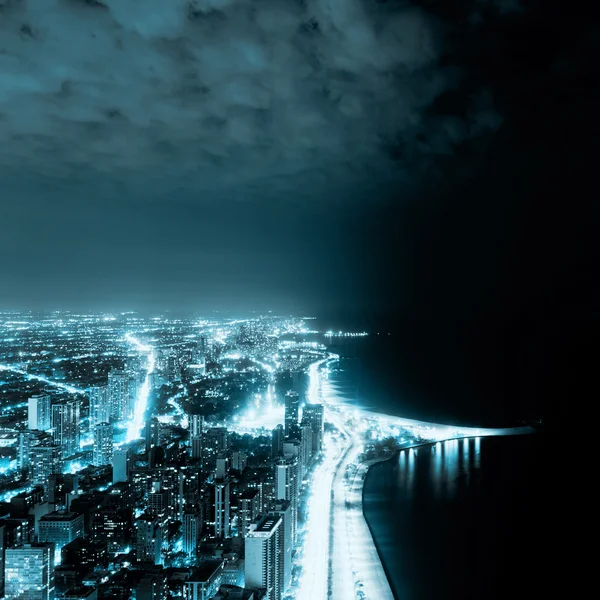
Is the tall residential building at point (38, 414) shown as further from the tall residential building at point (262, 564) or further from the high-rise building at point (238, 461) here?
the tall residential building at point (262, 564)

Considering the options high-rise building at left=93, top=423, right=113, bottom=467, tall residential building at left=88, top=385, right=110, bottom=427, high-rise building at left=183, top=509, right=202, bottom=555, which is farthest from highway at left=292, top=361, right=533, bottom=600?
tall residential building at left=88, top=385, right=110, bottom=427

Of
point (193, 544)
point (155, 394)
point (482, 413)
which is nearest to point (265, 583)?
point (193, 544)

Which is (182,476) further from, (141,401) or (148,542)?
(141,401)

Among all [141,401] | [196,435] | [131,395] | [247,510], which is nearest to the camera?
[247,510]

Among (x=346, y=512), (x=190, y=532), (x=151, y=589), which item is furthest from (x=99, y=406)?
(x=151, y=589)

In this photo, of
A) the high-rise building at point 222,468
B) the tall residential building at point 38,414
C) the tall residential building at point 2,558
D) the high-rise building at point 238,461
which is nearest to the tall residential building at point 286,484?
the high-rise building at point 222,468

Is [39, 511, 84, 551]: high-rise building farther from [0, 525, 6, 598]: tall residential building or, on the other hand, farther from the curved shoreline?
the curved shoreline

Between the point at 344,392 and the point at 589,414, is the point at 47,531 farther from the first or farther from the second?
the point at 589,414

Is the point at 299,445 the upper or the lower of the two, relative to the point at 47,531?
upper
